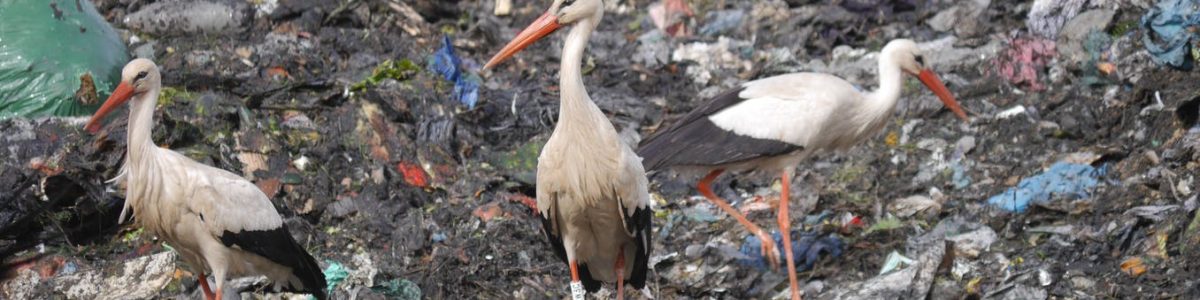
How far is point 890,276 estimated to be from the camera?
19.7 ft

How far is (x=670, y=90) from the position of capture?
29.2ft

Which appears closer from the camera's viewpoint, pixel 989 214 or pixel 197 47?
pixel 989 214

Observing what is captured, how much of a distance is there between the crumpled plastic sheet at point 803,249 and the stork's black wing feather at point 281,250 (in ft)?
6.35

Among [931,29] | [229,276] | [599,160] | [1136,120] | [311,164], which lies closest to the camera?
[599,160]

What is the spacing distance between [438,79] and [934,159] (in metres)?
2.76

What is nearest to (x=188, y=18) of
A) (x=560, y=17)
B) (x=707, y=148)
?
(x=707, y=148)

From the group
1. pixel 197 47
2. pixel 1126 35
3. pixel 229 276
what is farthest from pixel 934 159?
pixel 197 47

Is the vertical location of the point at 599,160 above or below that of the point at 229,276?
above

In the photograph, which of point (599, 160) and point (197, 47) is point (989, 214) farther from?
point (197, 47)

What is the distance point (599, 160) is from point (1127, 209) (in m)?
2.75

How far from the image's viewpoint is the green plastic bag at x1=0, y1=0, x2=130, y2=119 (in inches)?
280

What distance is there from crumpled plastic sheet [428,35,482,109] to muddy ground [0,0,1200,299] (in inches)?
2.6

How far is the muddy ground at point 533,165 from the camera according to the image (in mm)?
6164

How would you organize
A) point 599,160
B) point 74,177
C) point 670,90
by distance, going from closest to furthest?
1. point 599,160
2. point 74,177
3. point 670,90
